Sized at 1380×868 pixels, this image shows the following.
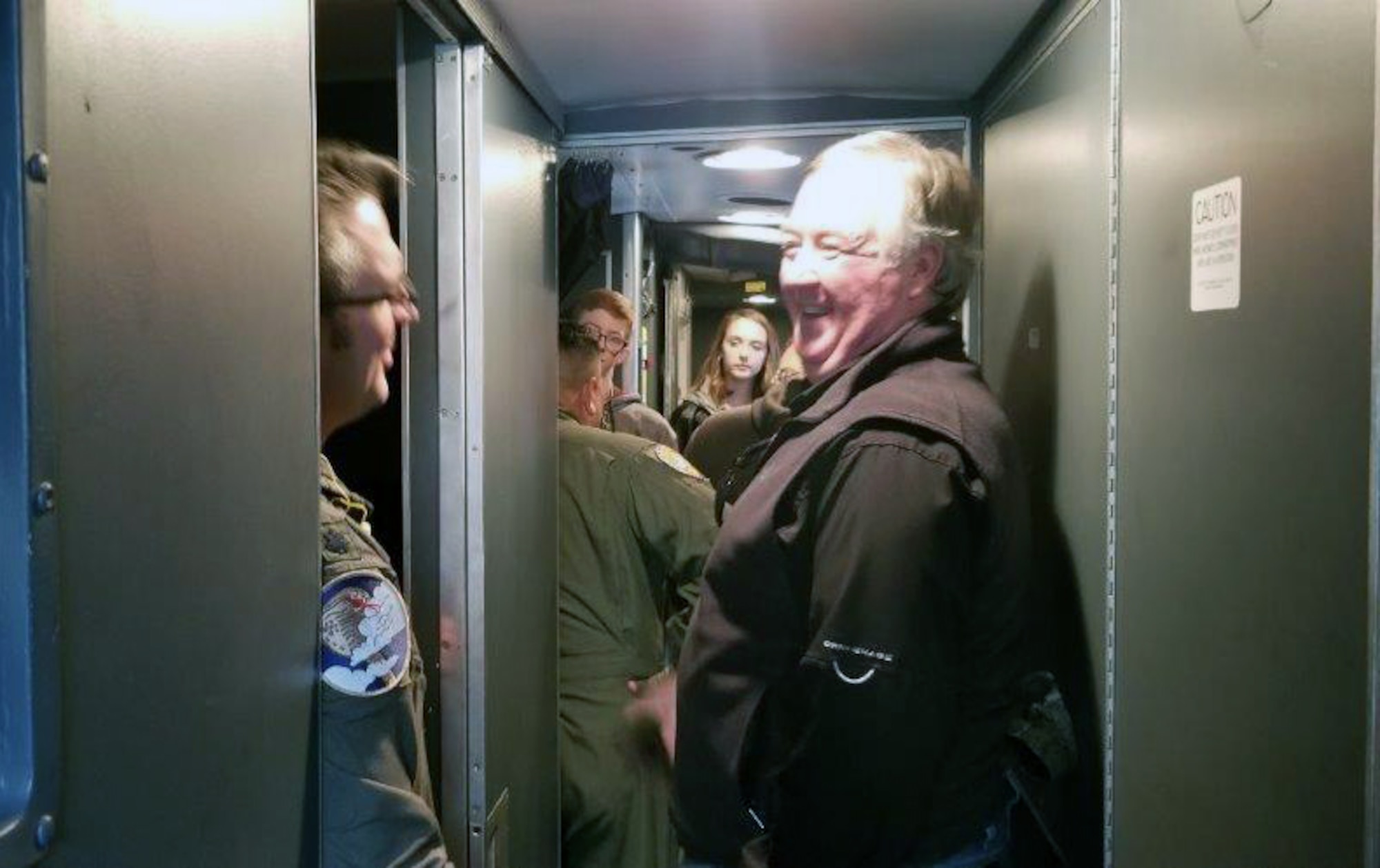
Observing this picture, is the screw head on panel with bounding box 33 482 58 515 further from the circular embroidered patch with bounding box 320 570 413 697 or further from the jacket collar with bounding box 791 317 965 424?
the jacket collar with bounding box 791 317 965 424

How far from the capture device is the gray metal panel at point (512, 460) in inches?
63.9

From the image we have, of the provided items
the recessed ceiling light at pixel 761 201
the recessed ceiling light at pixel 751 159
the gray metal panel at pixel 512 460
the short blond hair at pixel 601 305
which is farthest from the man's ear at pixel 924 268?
the recessed ceiling light at pixel 761 201

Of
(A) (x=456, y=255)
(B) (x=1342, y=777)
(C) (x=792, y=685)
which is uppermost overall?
(A) (x=456, y=255)

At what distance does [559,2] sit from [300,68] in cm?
75

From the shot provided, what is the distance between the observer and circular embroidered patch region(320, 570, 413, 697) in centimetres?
110

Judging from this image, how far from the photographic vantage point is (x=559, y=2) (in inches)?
65.0

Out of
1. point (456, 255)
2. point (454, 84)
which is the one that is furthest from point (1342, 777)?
point (454, 84)

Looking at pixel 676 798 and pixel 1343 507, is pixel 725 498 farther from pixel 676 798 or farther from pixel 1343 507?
pixel 1343 507

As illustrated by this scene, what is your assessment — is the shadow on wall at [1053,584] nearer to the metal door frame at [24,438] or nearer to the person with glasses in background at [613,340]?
the metal door frame at [24,438]

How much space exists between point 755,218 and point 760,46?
6.32 ft

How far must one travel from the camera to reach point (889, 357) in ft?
4.88

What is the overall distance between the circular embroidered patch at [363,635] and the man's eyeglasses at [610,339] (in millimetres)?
1864

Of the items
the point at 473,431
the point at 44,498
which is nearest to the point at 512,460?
the point at 473,431

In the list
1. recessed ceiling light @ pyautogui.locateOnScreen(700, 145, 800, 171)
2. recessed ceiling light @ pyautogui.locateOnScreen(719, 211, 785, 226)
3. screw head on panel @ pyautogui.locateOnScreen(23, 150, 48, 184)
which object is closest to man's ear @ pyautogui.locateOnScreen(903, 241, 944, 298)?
recessed ceiling light @ pyautogui.locateOnScreen(700, 145, 800, 171)
